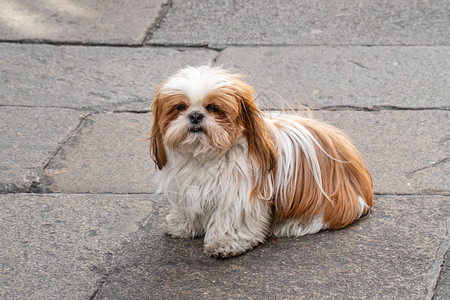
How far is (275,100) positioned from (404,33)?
1.93 metres

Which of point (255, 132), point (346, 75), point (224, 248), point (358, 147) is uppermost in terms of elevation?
point (255, 132)

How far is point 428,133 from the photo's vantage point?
4859 millimetres

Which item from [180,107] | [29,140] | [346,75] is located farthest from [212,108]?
[346,75]

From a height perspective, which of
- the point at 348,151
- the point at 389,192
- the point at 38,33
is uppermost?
the point at 348,151

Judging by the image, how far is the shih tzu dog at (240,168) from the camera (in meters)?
3.29

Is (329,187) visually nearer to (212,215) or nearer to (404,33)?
(212,215)

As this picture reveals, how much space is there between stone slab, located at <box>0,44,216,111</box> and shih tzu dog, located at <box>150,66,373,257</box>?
197 cm

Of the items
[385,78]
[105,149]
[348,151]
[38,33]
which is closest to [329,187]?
[348,151]

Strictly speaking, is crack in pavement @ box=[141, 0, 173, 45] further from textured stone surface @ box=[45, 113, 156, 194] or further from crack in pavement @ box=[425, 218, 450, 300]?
crack in pavement @ box=[425, 218, 450, 300]

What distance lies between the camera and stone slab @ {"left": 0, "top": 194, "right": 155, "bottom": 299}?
3.39 meters

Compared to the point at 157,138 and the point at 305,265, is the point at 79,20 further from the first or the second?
the point at 305,265

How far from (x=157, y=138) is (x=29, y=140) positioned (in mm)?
1786

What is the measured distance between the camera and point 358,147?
4734 millimetres

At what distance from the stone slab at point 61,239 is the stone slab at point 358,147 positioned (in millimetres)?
208
